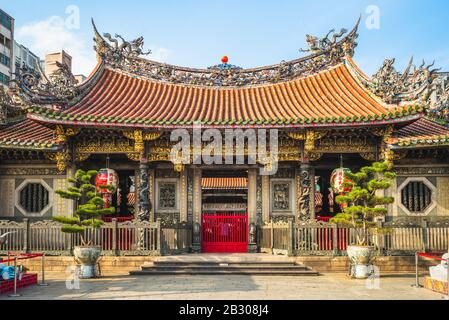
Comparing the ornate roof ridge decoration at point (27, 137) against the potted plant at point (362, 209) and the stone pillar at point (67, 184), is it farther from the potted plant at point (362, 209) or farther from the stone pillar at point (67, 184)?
the potted plant at point (362, 209)

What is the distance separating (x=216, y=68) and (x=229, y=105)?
2159 millimetres

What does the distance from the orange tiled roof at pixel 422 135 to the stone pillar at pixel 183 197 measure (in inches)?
249

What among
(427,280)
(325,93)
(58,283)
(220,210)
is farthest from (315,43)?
(58,283)

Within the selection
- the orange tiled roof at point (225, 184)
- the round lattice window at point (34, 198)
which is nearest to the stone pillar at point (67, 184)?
the round lattice window at point (34, 198)

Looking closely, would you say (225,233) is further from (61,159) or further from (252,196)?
(61,159)

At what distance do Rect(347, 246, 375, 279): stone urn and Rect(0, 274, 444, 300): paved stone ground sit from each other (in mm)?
326

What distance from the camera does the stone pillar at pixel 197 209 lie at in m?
15.4

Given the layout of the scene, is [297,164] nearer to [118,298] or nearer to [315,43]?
[315,43]

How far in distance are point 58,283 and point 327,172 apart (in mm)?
9192

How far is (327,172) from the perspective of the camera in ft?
54.1

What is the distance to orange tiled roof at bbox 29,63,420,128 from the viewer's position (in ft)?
44.5

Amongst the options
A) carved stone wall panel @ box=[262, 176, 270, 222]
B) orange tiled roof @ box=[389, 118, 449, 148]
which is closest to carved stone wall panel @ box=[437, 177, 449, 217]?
orange tiled roof @ box=[389, 118, 449, 148]

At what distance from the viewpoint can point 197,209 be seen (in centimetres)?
1582

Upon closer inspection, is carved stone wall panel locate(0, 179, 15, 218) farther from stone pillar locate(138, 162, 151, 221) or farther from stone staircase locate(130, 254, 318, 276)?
stone staircase locate(130, 254, 318, 276)
